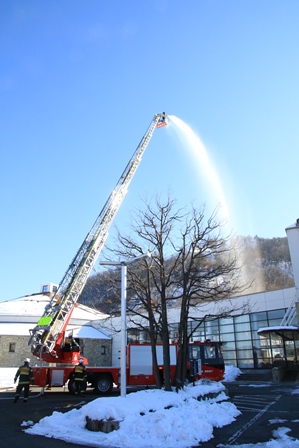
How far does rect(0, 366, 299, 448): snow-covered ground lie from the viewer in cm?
682

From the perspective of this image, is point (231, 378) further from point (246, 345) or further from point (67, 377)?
point (67, 377)

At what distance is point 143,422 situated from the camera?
748 centimetres

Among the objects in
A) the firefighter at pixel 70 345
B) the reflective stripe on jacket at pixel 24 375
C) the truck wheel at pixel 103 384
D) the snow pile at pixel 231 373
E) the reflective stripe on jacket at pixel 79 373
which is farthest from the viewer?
the snow pile at pixel 231 373

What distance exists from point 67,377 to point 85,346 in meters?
18.5

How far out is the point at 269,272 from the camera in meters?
60.8

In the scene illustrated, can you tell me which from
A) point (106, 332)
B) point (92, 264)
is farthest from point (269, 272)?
point (92, 264)

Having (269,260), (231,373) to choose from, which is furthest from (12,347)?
(269,260)

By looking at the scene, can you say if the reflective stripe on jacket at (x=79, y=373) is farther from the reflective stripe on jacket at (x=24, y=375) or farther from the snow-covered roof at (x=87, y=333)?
the snow-covered roof at (x=87, y=333)

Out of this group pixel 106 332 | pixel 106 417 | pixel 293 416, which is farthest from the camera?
pixel 106 332

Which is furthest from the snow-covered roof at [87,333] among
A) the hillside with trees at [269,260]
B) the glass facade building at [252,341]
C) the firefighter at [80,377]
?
the hillside with trees at [269,260]

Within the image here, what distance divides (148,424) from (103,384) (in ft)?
34.0

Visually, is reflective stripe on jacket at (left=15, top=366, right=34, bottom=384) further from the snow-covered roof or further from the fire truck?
the snow-covered roof

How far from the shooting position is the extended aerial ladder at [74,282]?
655 inches

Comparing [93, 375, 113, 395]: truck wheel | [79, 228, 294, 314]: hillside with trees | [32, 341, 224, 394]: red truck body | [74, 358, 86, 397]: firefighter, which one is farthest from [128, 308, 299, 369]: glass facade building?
[79, 228, 294, 314]: hillside with trees
